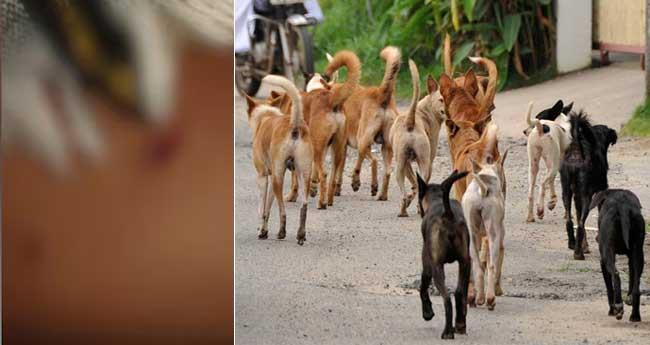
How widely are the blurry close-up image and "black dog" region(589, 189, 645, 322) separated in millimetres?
2858

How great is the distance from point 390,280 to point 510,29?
30.8ft

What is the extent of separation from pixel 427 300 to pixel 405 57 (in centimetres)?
1244

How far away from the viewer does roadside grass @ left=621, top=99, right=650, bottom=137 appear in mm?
15367

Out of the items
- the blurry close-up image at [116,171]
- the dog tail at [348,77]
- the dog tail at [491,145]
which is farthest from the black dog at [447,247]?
the dog tail at [348,77]

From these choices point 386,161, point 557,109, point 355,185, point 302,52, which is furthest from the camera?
point 302,52

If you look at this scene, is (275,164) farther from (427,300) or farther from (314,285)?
(427,300)

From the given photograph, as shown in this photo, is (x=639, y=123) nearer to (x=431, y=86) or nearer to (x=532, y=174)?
→ (x=431, y=86)

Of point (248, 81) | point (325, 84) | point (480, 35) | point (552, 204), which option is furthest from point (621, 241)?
point (248, 81)

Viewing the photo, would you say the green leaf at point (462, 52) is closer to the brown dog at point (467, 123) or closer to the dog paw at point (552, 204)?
the brown dog at point (467, 123)

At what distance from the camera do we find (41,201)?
602 centimetres

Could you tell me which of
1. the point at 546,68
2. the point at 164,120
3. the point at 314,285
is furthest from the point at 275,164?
the point at 546,68

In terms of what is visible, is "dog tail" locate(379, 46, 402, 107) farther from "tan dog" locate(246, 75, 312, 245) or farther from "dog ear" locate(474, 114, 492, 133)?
"dog ear" locate(474, 114, 492, 133)

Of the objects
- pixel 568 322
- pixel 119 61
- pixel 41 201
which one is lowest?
A: pixel 568 322

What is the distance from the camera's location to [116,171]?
6.07 meters
